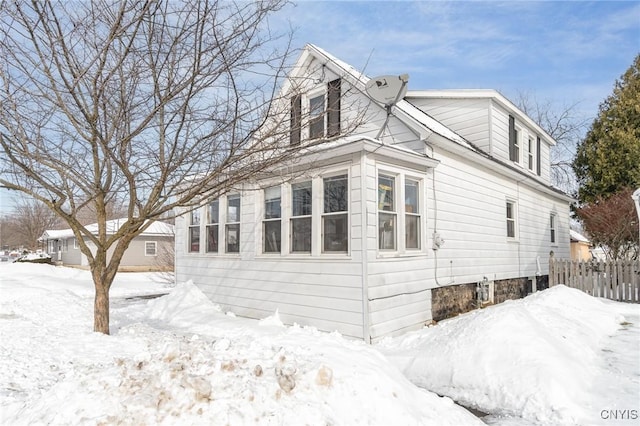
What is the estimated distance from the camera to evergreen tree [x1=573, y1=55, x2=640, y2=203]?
60.5ft

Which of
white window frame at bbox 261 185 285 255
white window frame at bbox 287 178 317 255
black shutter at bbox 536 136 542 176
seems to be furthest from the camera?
black shutter at bbox 536 136 542 176

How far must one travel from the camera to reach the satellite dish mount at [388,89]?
8.19 metres

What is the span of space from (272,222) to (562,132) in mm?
27308

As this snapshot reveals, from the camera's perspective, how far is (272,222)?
9.02 meters

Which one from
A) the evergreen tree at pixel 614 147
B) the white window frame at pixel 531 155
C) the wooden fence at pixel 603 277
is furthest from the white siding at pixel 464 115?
the evergreen tree at pixel 614 147

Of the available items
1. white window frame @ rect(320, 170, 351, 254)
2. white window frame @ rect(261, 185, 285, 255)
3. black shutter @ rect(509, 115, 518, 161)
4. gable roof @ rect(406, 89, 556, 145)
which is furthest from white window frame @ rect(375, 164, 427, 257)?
black shutter @ rect(509, 115, 518, 161)

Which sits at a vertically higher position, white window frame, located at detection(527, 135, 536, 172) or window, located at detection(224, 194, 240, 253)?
white window frame, located at detection(527, 135, 536, 172)

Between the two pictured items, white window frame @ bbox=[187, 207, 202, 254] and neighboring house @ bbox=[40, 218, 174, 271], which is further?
neighboring house @ bbox=[40, 218, 174, 271]

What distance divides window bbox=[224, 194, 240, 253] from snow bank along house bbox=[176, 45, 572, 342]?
Answer: 39 mm

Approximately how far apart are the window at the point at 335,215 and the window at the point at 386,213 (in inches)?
25.6

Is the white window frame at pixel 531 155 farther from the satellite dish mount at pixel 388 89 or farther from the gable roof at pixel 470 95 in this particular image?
the satellite dish mount at pixel 388 89

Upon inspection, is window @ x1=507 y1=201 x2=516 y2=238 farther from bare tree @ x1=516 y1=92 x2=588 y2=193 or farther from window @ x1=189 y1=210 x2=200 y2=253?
bare tree @ x1=516 y1=92 x2=588 y2=193

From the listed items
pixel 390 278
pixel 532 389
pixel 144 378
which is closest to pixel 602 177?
pixel 390 278

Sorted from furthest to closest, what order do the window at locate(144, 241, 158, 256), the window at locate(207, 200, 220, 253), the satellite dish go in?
the window at locate(144, 241, 158, 256) < the window at locate(207, 200, 220, 253) < the satellite dish
